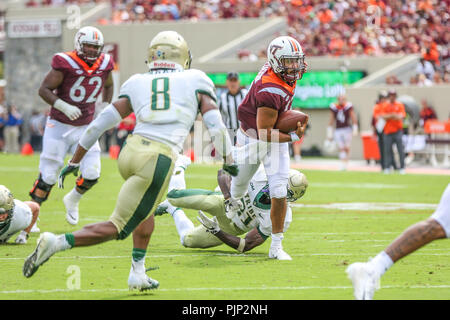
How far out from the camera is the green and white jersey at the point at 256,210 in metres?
7.16

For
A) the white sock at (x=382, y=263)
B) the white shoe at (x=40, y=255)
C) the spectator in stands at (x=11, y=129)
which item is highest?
the white sock at (x=382, y=263)

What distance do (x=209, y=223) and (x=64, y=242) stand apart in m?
2.00

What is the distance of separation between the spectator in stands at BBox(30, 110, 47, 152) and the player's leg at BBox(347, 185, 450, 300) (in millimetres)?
24412

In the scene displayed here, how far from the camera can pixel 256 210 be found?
7.21 meters

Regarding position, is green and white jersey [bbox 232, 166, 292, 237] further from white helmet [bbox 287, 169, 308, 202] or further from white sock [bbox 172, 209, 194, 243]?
white sock [bbox 172, 209, 194, 243]

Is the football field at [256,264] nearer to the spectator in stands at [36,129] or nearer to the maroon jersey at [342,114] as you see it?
the maroon jersey at [342,114]

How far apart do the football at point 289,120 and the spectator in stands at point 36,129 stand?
72.2 ft

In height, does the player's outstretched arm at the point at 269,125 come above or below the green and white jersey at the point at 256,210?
above

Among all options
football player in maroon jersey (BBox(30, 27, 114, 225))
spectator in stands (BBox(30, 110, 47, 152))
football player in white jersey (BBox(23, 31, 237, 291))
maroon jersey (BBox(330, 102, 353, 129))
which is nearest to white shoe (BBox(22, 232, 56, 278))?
football player in white jersey (BBox(23, 31, 237, 291))

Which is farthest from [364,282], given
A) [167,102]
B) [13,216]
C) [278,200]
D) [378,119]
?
[378,119]

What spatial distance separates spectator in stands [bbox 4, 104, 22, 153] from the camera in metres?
28.1

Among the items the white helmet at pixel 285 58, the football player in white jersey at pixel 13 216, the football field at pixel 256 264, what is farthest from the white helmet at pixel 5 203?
the white helmet at pixel 285 58
